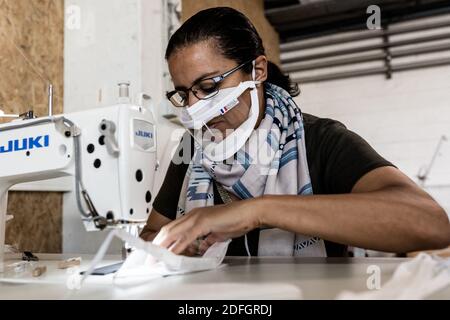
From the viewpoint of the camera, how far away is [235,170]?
121 centimetres

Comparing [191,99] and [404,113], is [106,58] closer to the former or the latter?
[191,99]

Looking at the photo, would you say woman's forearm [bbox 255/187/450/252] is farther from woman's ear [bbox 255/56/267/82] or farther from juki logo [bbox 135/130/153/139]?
woman's ear [bbox 255/56/267/82]

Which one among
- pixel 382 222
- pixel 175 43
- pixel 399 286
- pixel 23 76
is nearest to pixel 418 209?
pixel 382 222

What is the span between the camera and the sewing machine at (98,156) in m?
0.79

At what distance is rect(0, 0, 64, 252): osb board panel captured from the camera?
1.56 meters

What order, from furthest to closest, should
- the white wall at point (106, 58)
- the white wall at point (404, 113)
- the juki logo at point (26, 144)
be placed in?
the white wall at point (404, 113) < the white wall at point (106, 58) < the juki logo at point (26, 144)

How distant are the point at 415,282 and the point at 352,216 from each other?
326 mm

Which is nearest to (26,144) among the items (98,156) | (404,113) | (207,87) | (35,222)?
(98,156)

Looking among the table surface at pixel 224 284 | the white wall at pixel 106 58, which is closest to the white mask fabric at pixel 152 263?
the table surface at pixel 224 284

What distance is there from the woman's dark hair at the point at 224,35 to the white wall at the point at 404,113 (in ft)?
9.48

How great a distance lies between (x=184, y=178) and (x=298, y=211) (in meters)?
0.64

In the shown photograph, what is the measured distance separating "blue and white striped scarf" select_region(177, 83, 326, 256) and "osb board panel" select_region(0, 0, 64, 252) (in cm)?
69

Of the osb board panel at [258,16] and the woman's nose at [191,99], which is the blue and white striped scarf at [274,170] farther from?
the osb board panel at [258,16]
